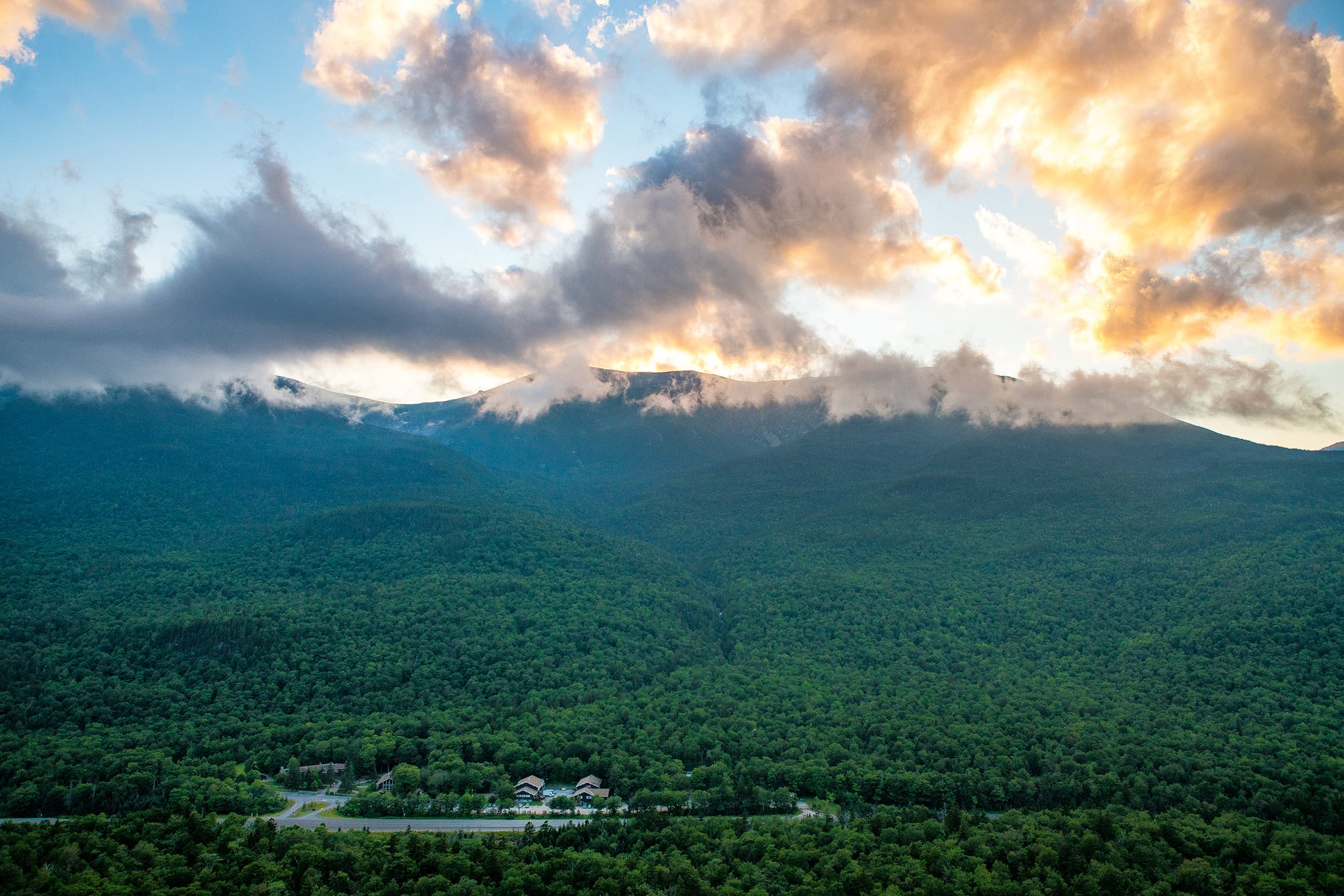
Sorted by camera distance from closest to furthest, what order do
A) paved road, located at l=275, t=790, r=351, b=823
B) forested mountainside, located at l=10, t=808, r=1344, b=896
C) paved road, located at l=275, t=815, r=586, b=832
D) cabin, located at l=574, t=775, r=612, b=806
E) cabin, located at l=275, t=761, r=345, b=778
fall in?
forested mountainside, located at l=10, t=808, r=1344, b=896 → paved road, located at l=275, t=815, r=586, b=832 → paved road, located at l=275, t=790, r=351, b=823 → cabin, located at l=574, t=775, r=612, b=806 → cabin, located at l=275, t=761, r=345, b=778

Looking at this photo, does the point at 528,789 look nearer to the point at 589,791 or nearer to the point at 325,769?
the point at 589,791

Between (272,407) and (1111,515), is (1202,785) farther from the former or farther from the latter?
(272,407)

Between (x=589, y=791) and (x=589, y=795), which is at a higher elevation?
(x=589, y=791)

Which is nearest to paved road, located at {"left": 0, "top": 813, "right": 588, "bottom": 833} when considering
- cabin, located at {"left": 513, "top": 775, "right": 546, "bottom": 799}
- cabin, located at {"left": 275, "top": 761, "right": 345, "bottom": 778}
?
cabin, located at {"left": 513, "top": 775, "right": 546, "bottom": 799}

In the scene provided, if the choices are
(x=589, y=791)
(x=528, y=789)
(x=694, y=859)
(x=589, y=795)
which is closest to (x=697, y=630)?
(x=589, y=791)

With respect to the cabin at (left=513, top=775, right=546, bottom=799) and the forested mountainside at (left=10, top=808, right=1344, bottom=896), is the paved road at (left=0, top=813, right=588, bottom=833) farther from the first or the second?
the forested mountainside at (left=10, top=808, right=1344, bottom=896)
